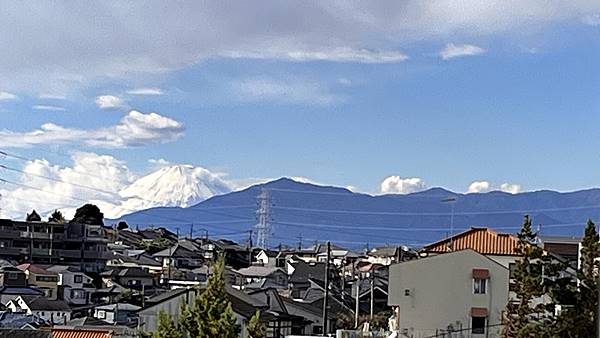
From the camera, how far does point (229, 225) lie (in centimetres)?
3169

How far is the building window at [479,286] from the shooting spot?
7.13 m

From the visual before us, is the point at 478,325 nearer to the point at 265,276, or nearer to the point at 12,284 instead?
the point at 265,276

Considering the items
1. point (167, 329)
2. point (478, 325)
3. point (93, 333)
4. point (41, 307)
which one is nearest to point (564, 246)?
point (478, 325)

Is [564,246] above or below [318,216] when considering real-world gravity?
below

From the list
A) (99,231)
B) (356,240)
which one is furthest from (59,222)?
(356,240)

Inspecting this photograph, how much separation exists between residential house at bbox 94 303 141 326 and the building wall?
2.56 metres

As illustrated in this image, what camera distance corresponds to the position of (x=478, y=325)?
22.9 feet

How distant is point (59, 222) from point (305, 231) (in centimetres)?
1306

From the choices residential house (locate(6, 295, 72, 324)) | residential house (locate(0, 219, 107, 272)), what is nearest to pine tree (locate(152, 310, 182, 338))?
residential house (locate(6, 295, 72, 324))

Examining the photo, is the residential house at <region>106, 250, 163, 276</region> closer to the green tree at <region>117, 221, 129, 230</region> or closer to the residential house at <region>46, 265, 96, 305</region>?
the residential house at <region>46, 265, 96, 305</region>

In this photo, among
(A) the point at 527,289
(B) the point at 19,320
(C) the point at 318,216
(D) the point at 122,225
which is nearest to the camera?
(A) the point at 527,289

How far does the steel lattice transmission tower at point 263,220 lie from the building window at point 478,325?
46.3ft

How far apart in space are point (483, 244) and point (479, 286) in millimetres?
1336

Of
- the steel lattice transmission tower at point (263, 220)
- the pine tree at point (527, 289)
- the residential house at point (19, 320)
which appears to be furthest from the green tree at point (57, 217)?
the pine tree at point (527, 289)
